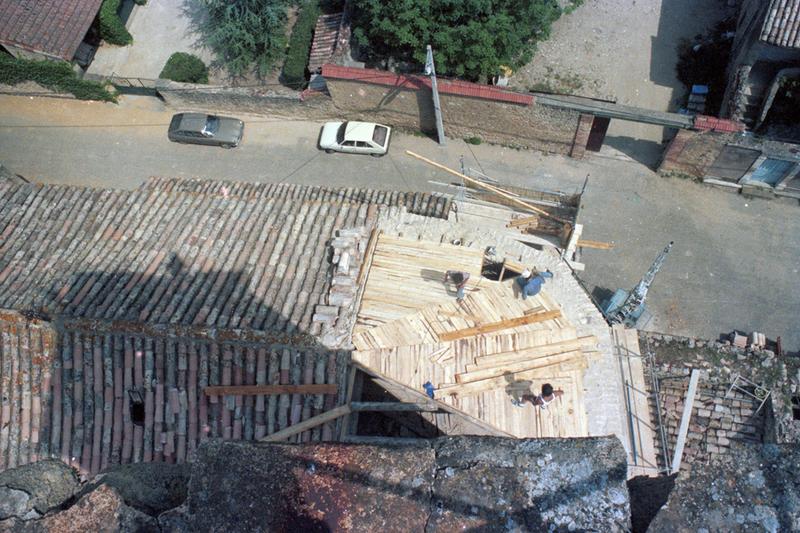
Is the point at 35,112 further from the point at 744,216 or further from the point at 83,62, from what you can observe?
the point at 744,216

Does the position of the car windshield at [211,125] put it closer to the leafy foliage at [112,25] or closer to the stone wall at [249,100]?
the stone wall at [249,100]

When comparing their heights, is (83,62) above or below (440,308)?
above

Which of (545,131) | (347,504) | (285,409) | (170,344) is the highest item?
(545,131)

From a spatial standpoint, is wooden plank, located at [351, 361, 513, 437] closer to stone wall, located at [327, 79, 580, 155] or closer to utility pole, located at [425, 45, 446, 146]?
utility pole, located at [425, 45, 446, 146]

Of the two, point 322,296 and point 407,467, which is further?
point 322,296

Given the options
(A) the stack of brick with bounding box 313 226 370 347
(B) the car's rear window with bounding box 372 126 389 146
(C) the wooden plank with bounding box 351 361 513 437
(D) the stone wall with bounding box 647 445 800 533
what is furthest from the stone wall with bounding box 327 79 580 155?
(D) the stone wall with bounding box 647 445 800 533

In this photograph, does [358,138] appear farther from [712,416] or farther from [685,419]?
[712,416]

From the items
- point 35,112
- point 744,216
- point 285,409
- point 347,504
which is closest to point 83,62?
point 35,112
